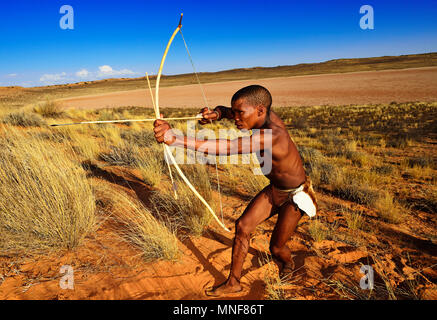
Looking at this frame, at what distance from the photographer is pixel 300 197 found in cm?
239

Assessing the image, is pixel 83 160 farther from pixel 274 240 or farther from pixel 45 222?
pixel 274 240

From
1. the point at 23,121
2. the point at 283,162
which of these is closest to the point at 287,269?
the point at 283,162

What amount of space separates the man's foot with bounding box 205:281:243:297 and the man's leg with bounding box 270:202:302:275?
540 mm

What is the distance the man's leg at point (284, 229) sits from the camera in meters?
2.44

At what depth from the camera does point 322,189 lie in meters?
5.29

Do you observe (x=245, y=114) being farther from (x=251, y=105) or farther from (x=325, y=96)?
(x=325, y=96)

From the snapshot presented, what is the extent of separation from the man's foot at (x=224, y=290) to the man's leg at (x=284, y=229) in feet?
1.77

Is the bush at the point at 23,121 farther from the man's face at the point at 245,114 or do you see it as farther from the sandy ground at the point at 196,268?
the man's face at the point at 245,114

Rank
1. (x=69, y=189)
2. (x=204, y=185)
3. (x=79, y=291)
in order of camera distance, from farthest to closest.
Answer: (x=204, y=185)
(x=69, y=189)
(x=79, y=291)

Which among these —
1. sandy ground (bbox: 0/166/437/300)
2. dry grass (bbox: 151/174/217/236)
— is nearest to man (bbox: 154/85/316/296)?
sandy ground (bbox: 0/166/437/300)

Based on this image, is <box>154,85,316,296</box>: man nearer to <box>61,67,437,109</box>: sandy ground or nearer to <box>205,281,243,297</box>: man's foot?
<box>205,281,243,297</box>: man's foot

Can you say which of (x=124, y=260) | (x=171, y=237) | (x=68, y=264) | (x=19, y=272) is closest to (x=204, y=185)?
(x=171, y=237)
